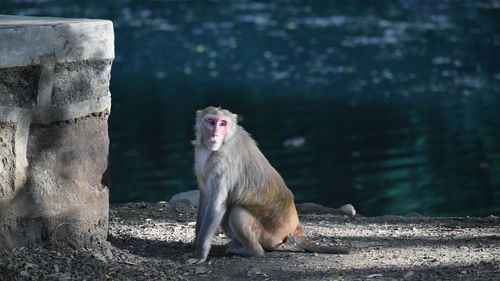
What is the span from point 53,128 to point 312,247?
70.8 inches

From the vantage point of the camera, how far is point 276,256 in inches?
257

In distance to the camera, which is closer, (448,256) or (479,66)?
(448,256)

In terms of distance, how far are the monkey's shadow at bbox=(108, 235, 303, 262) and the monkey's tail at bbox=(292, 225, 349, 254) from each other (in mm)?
86

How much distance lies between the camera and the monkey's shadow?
257 inches

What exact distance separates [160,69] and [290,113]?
3.81 meters

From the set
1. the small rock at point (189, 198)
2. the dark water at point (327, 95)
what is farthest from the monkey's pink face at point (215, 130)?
the dark water at point (327, 95)

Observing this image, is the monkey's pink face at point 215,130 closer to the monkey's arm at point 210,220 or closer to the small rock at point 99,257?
the monkey's arm at point 210,220

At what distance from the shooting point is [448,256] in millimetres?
6562

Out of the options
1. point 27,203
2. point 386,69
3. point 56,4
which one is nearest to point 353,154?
point 386,69

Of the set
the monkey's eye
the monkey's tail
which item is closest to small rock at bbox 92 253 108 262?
the monkey's eye

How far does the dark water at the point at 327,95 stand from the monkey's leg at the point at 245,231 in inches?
207

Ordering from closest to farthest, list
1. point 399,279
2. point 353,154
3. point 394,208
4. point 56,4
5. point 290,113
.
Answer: point 399,279, point 394,208, point 353,154, point 290,113, point 56,4

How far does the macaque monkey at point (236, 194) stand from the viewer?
6348 mm

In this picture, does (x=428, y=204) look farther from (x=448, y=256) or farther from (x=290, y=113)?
(x=448, y=256)
